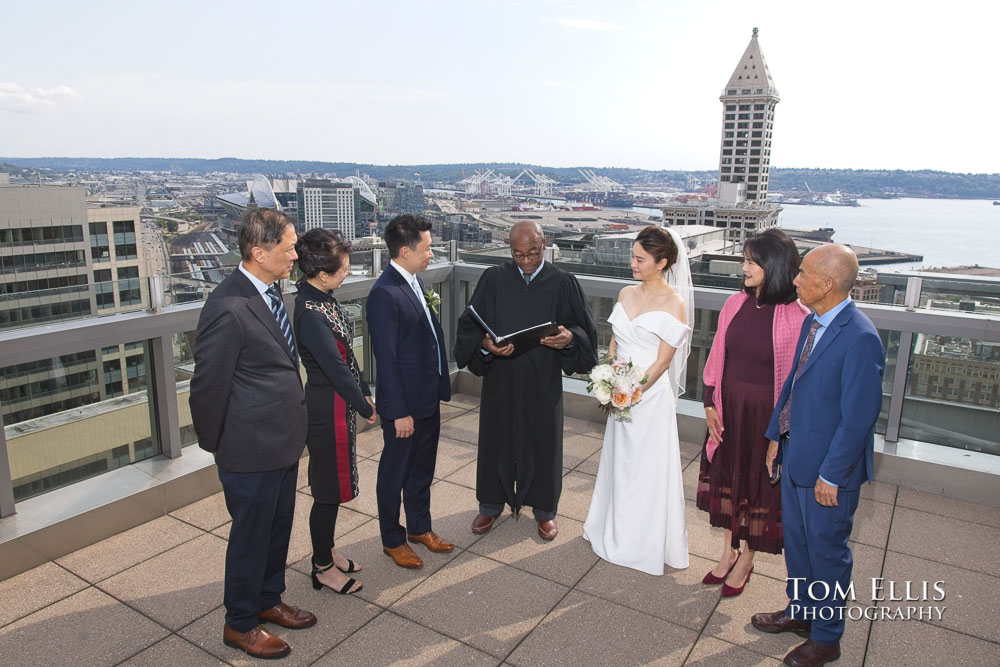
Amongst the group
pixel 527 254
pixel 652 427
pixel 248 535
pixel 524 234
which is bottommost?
pixel 248 535

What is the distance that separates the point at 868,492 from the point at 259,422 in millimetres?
4024

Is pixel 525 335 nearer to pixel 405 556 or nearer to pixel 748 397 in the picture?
pixel 748 397

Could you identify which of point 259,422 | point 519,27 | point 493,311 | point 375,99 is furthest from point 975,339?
point 375,99

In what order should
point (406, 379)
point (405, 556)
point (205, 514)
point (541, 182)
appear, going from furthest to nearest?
point (541, 182)
point (205, 514)
point (405, 556)
point (406, 379)

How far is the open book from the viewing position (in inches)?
129

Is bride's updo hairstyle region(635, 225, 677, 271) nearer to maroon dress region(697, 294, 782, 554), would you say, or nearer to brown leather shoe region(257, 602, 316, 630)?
maroon dress region(697, 294, 782, 554)

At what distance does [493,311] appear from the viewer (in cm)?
364

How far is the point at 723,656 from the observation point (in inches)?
105

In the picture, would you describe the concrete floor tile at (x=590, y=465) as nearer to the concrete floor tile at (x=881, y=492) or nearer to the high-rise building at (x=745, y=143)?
the concrete floor tile at (x=881, y=492)

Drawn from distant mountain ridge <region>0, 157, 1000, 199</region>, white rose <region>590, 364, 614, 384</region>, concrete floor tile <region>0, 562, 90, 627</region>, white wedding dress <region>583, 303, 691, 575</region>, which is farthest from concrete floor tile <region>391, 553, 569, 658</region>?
distant mountain ridge <region>0, 157, 1000, 199</region>

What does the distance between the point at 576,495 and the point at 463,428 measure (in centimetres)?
147

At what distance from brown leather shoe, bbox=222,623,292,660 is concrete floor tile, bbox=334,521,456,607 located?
52 centimetres

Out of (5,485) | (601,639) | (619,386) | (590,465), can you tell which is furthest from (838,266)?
(5,485)

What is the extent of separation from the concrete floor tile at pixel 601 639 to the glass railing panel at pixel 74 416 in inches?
109
